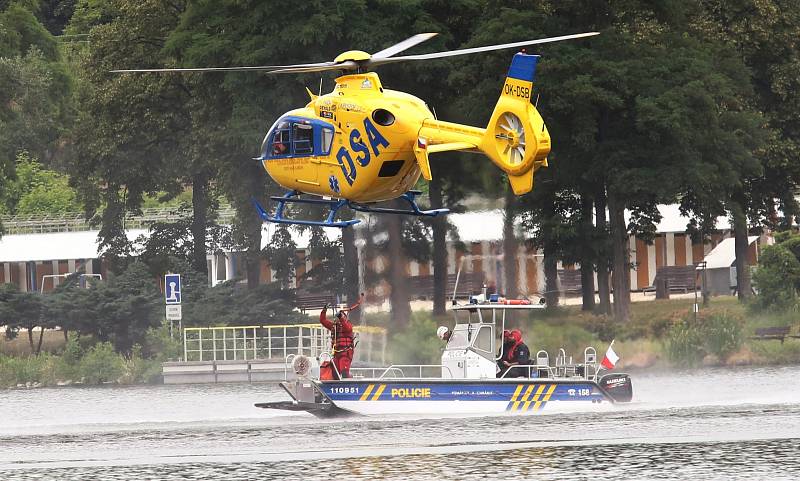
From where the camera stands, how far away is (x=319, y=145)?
51438 millimetres

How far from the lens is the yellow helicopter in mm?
46625

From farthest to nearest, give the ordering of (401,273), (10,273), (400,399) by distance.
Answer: (10,273) < (401,273) < (400,399)

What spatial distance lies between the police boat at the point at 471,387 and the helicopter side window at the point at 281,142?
286 inches

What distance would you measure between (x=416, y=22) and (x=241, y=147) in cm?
863

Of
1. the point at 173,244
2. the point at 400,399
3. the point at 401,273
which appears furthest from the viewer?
the point at 173,244

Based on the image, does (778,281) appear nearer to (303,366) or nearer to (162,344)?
(162,344)

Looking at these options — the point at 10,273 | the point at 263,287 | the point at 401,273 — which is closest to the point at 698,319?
the point at 401,273

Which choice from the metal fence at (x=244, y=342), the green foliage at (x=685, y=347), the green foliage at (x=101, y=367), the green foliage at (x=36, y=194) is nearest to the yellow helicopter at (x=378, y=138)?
the metal fence at (x=244, y=342)

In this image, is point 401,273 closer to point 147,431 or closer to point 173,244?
point 147,431

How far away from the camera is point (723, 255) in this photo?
91.4 meters

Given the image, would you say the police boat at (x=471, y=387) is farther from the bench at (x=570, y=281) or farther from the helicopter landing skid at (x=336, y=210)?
the bench at (x=570, y=281)

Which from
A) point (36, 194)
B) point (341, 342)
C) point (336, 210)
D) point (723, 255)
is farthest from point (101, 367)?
point (36, 194)

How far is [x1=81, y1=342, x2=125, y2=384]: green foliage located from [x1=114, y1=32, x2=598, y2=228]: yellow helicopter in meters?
17.7

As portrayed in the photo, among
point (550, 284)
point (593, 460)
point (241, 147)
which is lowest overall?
point (593, 460)
